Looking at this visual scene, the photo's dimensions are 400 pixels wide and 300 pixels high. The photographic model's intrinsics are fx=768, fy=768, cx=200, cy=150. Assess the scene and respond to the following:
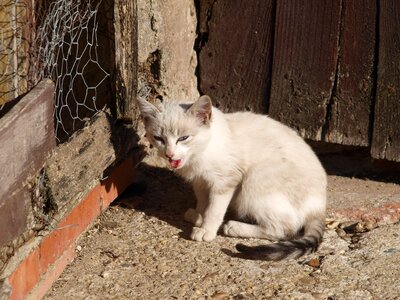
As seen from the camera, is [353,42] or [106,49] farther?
[353,42]

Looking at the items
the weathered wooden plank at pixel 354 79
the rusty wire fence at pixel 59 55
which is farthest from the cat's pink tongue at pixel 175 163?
the weathered wooden plank at pixel 354 79

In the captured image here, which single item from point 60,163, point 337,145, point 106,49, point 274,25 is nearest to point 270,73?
point 274,25

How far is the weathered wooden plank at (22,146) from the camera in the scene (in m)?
2.91

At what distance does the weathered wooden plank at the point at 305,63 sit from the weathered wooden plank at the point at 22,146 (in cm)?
189

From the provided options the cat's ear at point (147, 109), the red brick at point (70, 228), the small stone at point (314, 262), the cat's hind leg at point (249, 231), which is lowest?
the small stone at point (314, 262)

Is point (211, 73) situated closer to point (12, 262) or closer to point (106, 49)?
point (106, 49)

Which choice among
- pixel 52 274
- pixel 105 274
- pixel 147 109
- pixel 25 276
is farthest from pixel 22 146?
pixel 147 109

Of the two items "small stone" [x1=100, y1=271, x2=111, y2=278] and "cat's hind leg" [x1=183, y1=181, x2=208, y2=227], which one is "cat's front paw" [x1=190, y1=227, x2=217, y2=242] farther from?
"small stone" [x1=100, y1=271, x2=111, y2=278]

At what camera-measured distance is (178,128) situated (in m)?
3.99

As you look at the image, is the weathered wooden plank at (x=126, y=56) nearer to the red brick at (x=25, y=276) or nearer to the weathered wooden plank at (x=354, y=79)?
the red brick at (x=25, y=276)

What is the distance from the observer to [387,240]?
4039 mm

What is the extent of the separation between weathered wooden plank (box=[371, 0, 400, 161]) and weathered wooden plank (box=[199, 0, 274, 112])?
0.69 metres

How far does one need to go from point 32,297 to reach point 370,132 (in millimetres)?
2359

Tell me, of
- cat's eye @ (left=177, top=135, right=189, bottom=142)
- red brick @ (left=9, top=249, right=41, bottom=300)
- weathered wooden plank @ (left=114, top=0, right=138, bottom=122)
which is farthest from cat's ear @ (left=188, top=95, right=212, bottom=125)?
red brick @ (left=9, top=249, right=41, bottom=300)
